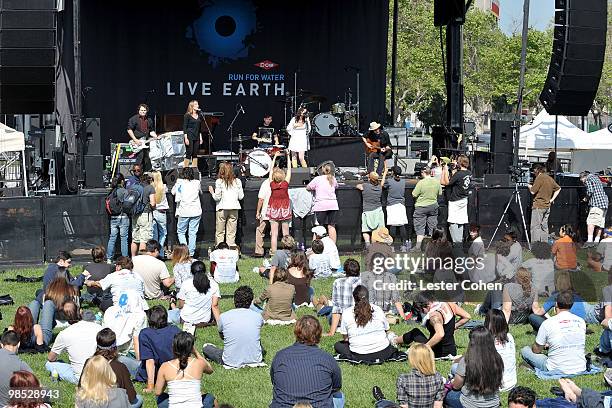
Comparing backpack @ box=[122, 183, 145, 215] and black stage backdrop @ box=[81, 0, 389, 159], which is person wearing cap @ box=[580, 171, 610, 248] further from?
black stage backdrop @ box=[81, 0, 389, 159]

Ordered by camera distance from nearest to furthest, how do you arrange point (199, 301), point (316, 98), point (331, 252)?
point (199, 301), point (331, 252), point (316, 98)

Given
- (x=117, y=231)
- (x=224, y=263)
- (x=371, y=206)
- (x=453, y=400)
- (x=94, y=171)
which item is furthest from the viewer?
(x=94, y=171)

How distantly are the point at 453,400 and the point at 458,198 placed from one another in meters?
9.22

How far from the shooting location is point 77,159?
729 inches

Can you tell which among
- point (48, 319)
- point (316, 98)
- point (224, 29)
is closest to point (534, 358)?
point (48, 319)

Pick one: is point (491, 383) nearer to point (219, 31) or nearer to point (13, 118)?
point (219, 31)

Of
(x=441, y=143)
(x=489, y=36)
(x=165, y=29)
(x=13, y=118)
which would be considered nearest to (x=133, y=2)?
(x=165, y=29)

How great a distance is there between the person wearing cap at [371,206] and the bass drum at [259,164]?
2898mm

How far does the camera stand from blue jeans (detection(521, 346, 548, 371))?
37.1 ft

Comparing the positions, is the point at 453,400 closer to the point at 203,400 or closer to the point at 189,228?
the point at 203,400

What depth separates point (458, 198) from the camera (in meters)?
18.6

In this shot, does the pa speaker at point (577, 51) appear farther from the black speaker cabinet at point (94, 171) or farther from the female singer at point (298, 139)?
the black speaker cabinet at point (94, 171)

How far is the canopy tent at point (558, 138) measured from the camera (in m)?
29.8

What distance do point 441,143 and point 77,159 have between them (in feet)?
30.2
